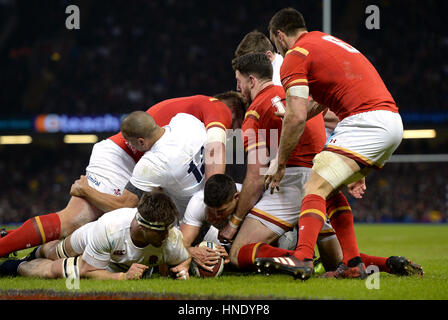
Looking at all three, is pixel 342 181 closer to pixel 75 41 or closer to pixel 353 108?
pixel 353 108

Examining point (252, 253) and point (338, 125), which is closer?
point (338, 125)

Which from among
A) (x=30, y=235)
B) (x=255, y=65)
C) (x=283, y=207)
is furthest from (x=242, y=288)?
(x=255, y=65)

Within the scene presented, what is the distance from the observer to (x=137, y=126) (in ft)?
16.2

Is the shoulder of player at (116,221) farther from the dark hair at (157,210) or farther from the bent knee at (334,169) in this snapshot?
the bent knee at (334,169)

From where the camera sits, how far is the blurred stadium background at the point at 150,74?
21609 millimetres

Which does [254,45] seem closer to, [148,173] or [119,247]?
[148,173]

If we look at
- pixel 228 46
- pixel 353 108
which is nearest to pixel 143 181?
pixel 353 108

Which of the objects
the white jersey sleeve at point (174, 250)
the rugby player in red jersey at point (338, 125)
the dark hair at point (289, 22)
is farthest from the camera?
the dark hair at point (289, 22)

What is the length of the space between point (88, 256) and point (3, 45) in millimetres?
22400

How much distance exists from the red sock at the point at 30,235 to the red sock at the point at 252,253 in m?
1.66

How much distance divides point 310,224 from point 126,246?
1424mm

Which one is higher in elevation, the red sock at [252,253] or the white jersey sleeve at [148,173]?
the white jersey sleeve at [148,173]

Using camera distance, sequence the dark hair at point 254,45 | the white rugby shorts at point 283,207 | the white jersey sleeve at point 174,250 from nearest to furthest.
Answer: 1. the white jersey sleeve at point 174,250
2. the white rugby shorts at point 283,207
3. the dark hair at point 254,45

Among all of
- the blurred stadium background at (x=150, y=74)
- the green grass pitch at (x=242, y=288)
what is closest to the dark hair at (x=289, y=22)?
the green grass pitch at (x=242, y=288)
